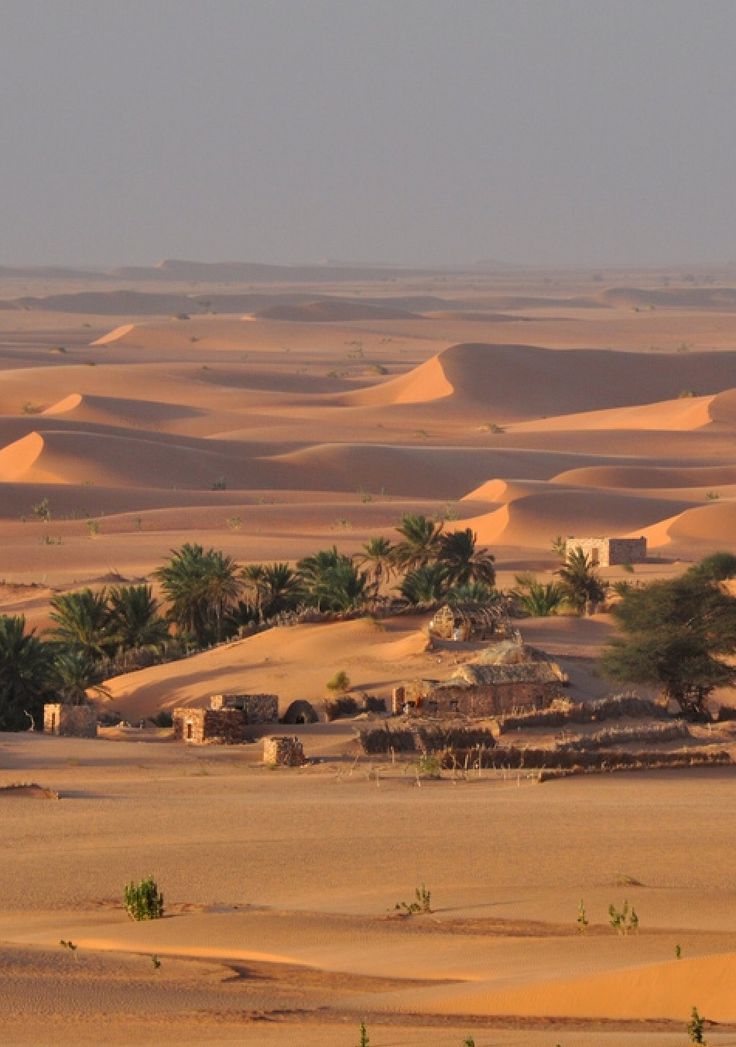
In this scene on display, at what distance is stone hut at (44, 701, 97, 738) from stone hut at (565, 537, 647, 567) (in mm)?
16932

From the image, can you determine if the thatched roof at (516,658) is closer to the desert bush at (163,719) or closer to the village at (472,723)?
the village at (472,723)

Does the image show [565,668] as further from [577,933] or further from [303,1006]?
[303,1006]

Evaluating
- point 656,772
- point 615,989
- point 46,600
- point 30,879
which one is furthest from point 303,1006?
point 46,600

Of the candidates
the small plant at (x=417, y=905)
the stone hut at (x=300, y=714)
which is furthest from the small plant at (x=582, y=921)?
the stone hut at (x=300, y=714)

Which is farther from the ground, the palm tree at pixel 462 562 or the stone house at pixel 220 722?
the palm tree at pixel 462 562

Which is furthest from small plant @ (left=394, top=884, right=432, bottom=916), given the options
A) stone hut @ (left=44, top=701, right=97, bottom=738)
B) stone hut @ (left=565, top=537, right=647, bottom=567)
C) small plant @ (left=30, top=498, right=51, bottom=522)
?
Answer: small plant @ (left=30, top=498, right=51, bottom=522)

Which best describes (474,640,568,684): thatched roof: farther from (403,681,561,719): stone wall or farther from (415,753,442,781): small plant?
(415,753,442,781): small plant

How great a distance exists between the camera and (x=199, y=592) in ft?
103

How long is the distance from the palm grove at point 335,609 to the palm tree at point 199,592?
0.07 feet

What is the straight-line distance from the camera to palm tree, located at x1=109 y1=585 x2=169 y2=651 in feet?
97.8

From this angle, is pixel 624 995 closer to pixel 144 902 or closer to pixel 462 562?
pixel 144 902

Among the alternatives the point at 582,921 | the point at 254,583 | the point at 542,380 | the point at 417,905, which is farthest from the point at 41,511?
the point at 582,921

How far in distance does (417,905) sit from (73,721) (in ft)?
38.3

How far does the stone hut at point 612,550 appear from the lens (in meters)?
39.1
